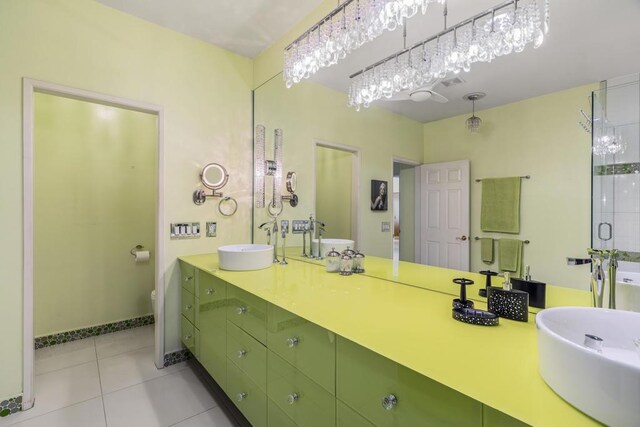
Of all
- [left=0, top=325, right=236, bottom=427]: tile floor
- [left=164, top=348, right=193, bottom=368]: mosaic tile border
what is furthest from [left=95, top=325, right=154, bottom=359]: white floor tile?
[left=164, top=348, right=193, bottom=368]: mosaic tile border

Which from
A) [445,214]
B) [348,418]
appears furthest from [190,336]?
[445,214]

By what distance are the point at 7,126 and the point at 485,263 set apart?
2.74 m

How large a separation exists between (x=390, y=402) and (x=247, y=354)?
2.99 ft

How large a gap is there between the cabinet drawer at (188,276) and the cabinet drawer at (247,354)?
66cm

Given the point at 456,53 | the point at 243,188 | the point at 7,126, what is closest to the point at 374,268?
the point at 456,53

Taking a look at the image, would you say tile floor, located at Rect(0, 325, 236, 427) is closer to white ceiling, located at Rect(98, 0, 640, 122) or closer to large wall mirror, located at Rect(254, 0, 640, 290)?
large wall mirror, located at Rect(254, 0, 640, 290)

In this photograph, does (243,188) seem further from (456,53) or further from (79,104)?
(456,53)

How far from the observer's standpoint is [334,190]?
6.55 ft

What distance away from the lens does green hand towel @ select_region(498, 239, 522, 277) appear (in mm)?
1193

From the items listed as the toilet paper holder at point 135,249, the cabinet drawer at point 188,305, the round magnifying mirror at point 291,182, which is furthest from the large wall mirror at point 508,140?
the toilet paper holder at point 135,249

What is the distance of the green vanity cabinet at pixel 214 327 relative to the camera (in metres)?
1.75

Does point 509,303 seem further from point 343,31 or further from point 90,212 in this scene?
point 90,212

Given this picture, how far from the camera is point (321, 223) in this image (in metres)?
2.15

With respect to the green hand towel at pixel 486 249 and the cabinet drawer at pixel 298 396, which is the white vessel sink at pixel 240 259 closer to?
the cabinet drawer at pixel 298 396
